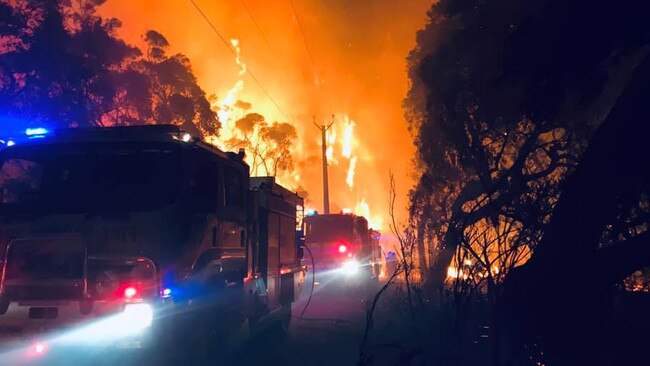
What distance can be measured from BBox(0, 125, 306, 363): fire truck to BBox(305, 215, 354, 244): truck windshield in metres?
15.4

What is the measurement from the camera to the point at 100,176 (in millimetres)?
5867

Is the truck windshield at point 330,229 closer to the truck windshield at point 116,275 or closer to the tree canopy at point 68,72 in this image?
the tree canopy at point 68,72

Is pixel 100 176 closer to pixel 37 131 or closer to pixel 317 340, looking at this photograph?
pixel 37 131

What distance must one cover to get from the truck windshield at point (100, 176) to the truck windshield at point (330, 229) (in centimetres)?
1703

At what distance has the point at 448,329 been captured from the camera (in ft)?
25.5

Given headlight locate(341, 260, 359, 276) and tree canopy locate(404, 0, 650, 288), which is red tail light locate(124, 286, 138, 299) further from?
headlight locate(341, 260, 359, 276)

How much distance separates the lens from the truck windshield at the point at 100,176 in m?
5.60

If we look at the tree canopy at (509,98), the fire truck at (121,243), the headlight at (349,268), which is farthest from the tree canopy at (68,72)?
the fire truck at (121,243)

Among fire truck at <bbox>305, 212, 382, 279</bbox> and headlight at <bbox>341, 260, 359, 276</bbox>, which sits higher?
fire truck at <bbox>305, 212, 382, 279</bbox>

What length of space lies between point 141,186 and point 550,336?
4644 millimetres

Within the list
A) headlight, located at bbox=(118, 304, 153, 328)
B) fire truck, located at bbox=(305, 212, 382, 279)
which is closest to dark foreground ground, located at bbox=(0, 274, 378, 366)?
headlight, located at bbox=(118, 304, 153, 328)

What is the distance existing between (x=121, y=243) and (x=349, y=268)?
17.4 m

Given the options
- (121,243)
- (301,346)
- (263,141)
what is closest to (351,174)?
(263,141)

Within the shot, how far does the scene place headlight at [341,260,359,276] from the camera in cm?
2198
